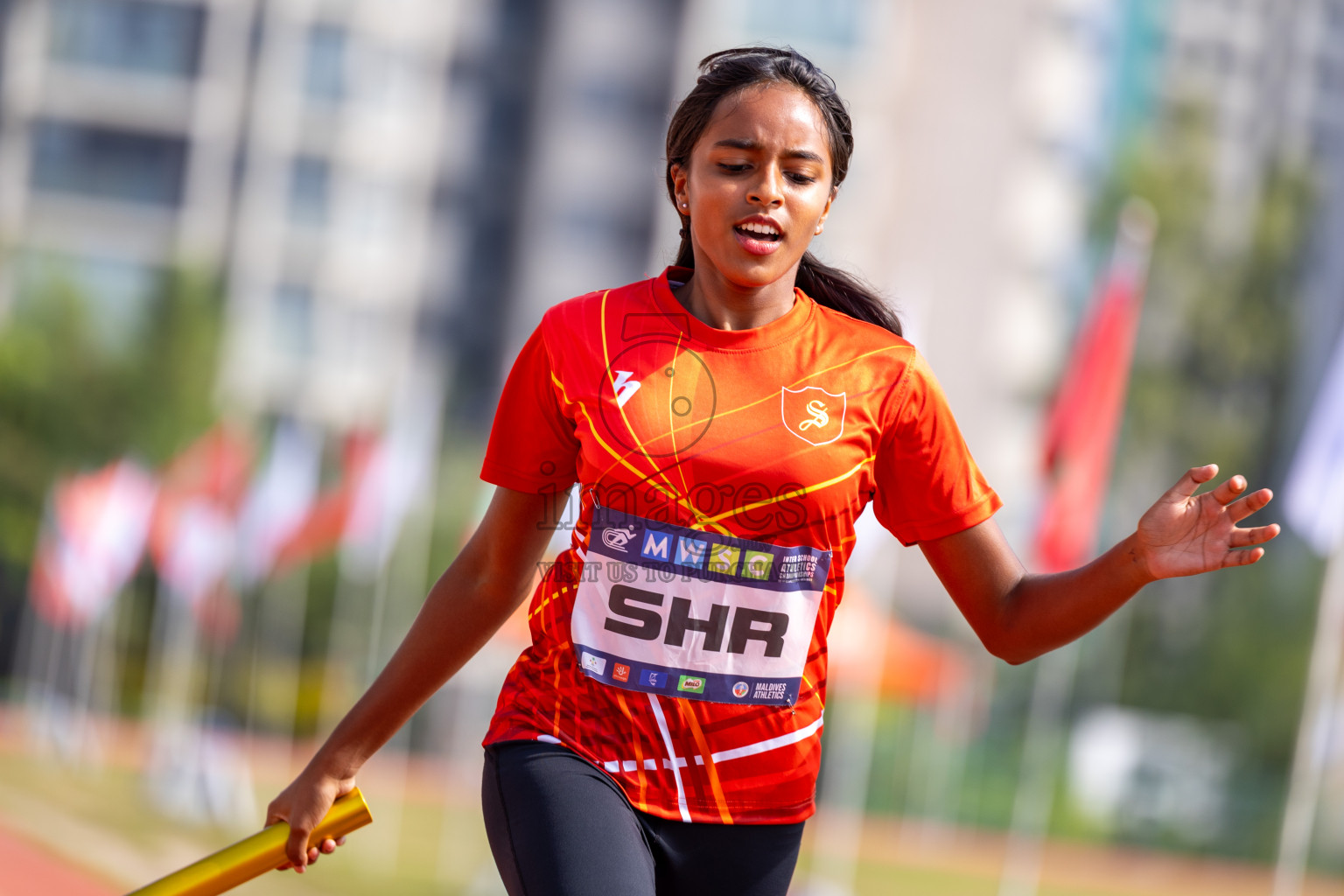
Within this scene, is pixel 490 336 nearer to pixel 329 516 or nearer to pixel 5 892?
pixel 329 516

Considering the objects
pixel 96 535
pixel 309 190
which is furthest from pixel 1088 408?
pixel 309 190

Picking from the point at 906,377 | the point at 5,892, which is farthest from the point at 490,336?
the point at 906,377

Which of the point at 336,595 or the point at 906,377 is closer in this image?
the point at 906,377

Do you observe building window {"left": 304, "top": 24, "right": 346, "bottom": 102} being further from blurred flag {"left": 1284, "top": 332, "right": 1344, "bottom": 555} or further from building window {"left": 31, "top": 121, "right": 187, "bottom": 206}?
blurred flag {"left": 1284, "top": 332, "right": 1344, "bottom": 555}

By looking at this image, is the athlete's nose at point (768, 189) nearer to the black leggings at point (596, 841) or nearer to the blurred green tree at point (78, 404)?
the black leggings at point (596, 841)

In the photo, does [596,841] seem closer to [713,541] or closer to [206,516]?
[713,541]

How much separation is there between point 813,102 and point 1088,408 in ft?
30.6

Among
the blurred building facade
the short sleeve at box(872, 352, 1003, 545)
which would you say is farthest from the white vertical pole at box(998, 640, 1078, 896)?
the blurred building facade

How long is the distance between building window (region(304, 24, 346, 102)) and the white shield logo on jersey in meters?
41.8

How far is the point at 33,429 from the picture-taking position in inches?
1319

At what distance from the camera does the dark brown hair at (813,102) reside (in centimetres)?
233

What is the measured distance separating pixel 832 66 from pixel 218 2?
15992 millimetres

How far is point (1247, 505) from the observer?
2176 mm

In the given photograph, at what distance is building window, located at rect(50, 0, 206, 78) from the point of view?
131 feet
